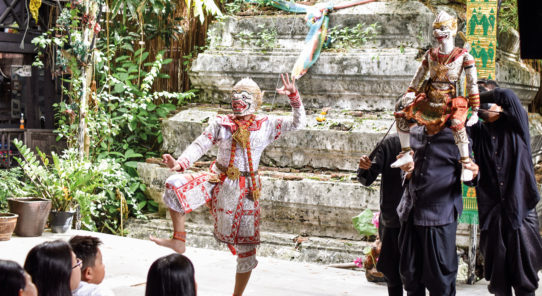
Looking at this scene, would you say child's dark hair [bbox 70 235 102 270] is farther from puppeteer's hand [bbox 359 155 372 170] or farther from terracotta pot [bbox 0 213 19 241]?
terracotta pot [bbox 0 213 19 241]

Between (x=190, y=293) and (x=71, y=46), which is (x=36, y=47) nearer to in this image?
(x=71, y=46)

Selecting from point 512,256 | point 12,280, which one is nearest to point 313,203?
point 512,256

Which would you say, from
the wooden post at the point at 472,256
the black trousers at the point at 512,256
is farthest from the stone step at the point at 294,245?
the black trousers at the point at 512,256

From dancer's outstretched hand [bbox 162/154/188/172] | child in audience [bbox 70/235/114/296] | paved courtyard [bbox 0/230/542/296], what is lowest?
paved courtyard [bbox 0/230/542/296]

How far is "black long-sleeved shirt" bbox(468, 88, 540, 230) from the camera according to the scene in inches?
169

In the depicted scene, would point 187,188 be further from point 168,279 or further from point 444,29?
point 444,29

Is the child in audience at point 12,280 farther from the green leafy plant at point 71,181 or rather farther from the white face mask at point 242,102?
the green leafy plant at point 71,181

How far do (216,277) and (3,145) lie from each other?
507cm

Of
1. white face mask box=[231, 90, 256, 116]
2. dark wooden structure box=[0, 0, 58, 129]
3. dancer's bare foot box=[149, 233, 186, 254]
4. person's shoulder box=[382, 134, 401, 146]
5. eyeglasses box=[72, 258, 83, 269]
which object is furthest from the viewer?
dark wooden structure box=[0, 0, 58, 129]

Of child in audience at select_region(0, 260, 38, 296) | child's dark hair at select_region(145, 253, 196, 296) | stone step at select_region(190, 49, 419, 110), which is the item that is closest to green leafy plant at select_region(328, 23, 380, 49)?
stone step at select_region(190, 49, 419, 110)

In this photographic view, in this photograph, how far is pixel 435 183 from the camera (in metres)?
4.06

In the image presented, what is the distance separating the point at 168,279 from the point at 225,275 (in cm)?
280

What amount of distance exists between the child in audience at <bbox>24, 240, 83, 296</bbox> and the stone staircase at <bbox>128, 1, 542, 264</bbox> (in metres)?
3.83

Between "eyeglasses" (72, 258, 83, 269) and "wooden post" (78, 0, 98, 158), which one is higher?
Result: "wooden post" (78, 0, 98, 158)
